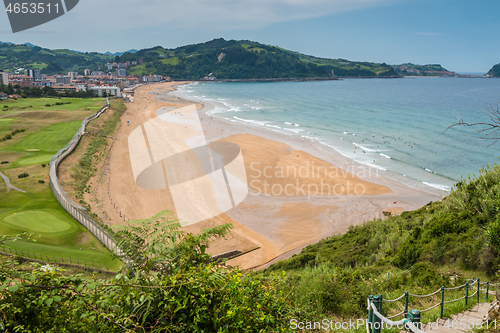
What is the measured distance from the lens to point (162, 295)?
318cm

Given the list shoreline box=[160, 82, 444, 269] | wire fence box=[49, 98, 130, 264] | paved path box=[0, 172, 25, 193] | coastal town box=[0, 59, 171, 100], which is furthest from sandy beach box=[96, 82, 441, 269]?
coastal town box=[0, 59, 171, 100]

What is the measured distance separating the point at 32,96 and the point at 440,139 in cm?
9834

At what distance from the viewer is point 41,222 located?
64.5ft

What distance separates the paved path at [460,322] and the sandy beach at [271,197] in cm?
1269

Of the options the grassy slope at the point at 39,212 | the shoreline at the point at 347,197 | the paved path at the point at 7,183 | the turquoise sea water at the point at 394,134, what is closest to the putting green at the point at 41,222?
the grassy slope at the point at 39,212

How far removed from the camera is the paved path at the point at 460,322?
5.55m

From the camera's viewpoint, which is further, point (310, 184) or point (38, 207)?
point (310, 184)

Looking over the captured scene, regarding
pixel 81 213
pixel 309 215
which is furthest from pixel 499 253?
pixel 81 213

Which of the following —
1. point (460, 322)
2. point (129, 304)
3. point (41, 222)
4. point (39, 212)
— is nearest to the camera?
point (129, 304)

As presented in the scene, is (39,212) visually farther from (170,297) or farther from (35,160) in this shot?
(170,297)

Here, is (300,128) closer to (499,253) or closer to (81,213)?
(81,213)

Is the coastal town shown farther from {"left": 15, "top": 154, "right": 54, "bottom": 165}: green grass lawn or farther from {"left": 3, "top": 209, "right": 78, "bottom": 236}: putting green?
{"left": 3, "top": 209, "right": 78, "bottom": 236}: putting green

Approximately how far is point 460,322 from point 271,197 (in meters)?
21.7

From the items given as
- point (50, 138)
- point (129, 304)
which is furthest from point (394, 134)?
point (129, 304)
